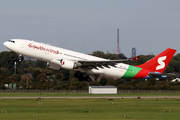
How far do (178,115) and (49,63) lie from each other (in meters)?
20.9

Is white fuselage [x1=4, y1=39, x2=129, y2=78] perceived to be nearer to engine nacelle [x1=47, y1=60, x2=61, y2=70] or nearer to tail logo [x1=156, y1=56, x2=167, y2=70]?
engine nacelle [x1=47, y1=60, x2=61, y2=70]

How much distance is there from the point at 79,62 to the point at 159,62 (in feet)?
51.6

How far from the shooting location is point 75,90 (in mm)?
79750

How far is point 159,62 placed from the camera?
5431 cm

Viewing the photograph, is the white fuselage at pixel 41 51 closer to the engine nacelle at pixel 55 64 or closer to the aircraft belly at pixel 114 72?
the engine nacelle at pixel 55 64

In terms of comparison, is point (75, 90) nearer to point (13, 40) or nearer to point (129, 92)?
point (129, 92)

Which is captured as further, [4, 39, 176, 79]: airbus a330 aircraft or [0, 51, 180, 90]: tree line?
[0, 51, 180, 90]: tree line

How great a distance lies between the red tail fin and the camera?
2119 inches

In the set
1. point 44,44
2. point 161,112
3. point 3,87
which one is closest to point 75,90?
point 3,87

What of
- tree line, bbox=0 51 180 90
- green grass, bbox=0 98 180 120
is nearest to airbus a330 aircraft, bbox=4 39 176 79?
tree line, bbox=0 51 180 90

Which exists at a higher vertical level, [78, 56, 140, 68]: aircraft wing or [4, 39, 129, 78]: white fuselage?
[4, 39, 129, 78]: white fuselage

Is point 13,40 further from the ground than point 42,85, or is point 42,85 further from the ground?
point 13,40

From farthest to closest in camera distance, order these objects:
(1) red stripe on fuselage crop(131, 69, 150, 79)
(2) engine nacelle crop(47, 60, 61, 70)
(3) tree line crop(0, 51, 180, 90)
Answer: (3) tree line crop(0, 51, 180, 90)
(1) red stripe on fuselage crop(131, 69, 150, 79)
(2) engine nacelle crop(47, 60, 61, 70)

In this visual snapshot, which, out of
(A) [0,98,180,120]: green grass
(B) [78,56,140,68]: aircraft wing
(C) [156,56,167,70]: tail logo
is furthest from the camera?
(C) [156,56,167,70]: tail logo
